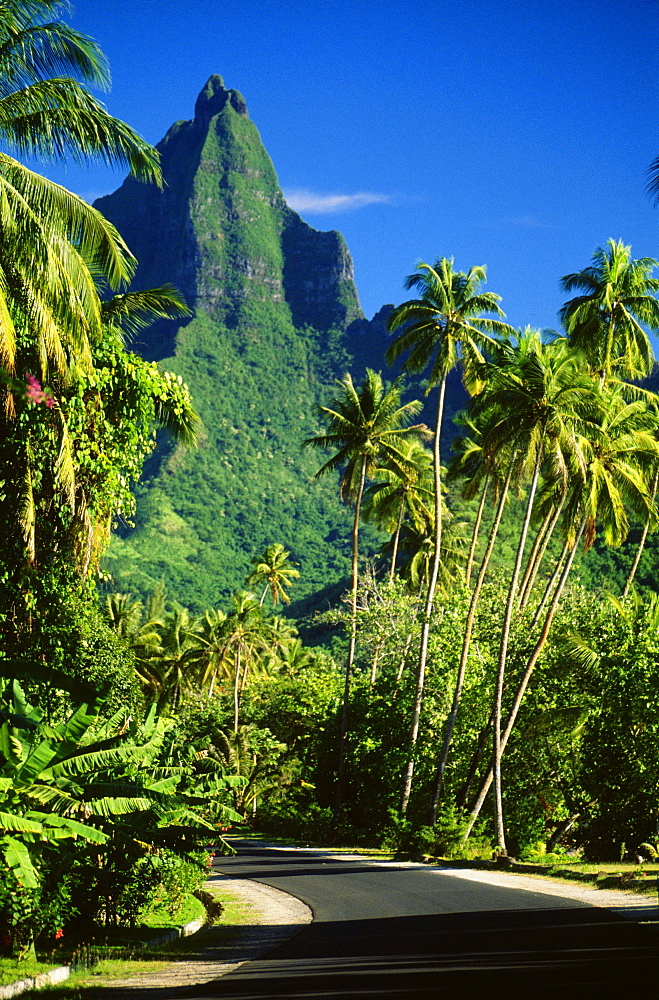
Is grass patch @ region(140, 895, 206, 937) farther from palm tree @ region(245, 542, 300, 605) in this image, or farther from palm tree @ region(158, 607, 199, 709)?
palm tree @ region(245, 542, 300, 605)

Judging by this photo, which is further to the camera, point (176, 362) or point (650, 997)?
point (176, 362)

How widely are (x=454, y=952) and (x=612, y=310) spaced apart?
77.1ft

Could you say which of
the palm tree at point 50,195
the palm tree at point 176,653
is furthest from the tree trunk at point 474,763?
the palm tree at point 176,653

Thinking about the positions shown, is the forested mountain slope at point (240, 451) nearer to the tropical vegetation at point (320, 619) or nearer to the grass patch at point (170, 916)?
the tropical vegetation at point (320, 619)

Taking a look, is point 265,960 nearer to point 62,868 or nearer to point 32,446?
point 62,868

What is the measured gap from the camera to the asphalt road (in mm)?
7414

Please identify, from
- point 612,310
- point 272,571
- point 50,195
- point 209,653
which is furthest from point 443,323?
point 272,571

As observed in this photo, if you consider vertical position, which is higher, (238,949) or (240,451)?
(240,451)

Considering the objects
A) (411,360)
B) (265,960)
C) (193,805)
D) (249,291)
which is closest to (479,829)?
(411,360)

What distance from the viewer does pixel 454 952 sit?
9289 mm

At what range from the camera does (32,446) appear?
1412 cm

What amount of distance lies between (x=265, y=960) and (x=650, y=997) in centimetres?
405

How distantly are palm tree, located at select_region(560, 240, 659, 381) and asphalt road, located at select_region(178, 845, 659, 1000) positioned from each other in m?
18.8

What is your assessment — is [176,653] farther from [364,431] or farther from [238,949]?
[238,949]
